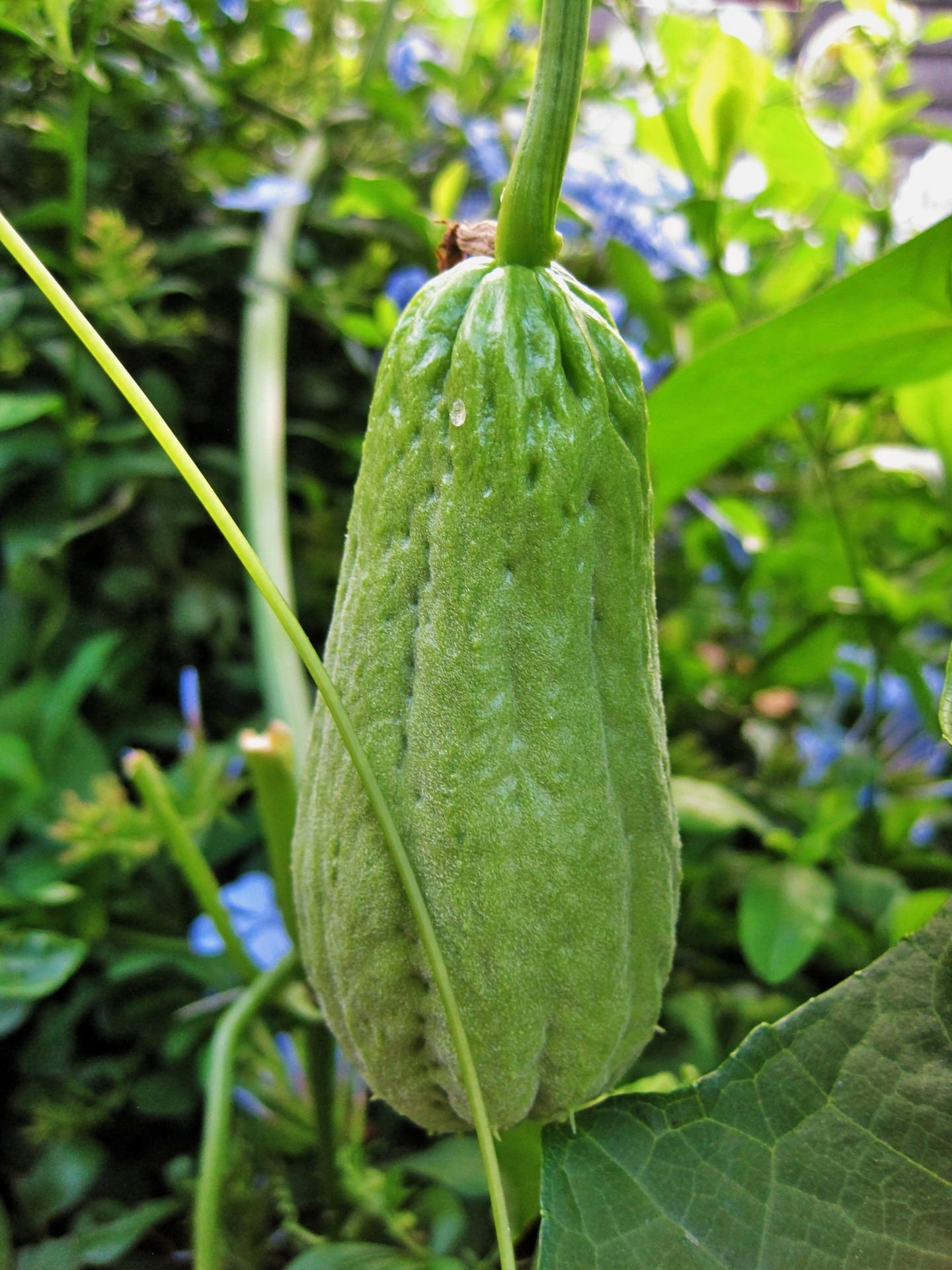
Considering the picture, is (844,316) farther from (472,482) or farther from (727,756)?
(727,756)

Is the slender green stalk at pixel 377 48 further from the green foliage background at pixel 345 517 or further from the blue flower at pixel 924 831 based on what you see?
the blue flower at pixel 924 831

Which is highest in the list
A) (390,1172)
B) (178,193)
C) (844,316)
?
(178,193)

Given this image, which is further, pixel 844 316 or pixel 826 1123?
pixel 844 316

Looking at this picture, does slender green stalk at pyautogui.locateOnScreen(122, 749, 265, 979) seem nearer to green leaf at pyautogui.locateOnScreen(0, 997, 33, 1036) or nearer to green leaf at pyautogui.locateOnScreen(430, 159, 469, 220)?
green leaf at pyautogui.locateOnScreen(0, 997, 33, 1036)

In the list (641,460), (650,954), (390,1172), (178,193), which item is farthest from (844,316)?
(178,193)

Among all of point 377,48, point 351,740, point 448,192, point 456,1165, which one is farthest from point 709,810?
point 377,48

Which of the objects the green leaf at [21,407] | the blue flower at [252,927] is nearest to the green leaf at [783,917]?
the blue flower at [252,927]
